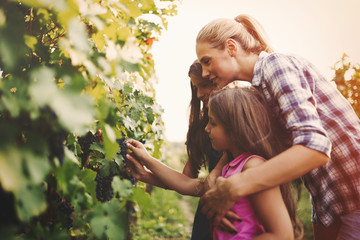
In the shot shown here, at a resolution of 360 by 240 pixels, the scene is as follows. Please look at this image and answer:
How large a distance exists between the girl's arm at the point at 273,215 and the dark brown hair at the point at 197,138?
992 mm

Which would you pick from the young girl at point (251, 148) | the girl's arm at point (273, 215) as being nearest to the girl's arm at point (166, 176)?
the young girl at point (251, 148)

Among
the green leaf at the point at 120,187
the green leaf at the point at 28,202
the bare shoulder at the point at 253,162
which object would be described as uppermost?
the green leaf at the point at 28,202

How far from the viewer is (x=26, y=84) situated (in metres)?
0.83

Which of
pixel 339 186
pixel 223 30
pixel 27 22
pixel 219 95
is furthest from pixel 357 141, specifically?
pixel 27 22

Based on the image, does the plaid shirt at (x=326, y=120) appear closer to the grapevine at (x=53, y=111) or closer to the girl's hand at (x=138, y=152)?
the grapevine at (x=53, y=111)

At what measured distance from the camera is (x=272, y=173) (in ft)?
4.28

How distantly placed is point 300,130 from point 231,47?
965 millimetres

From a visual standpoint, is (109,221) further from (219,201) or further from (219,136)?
Answer: (219,136)

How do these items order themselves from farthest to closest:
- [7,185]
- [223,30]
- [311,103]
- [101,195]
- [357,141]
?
[223,30], [101,195], [357,141], [311,103], [7,185]

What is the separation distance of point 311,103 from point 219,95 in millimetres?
562

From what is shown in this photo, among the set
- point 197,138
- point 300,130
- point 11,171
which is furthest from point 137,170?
point 11,171

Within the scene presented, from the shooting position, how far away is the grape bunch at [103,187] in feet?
6.34

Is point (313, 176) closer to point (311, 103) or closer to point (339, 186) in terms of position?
point (339, 186)

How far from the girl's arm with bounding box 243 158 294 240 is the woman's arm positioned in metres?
0.07
